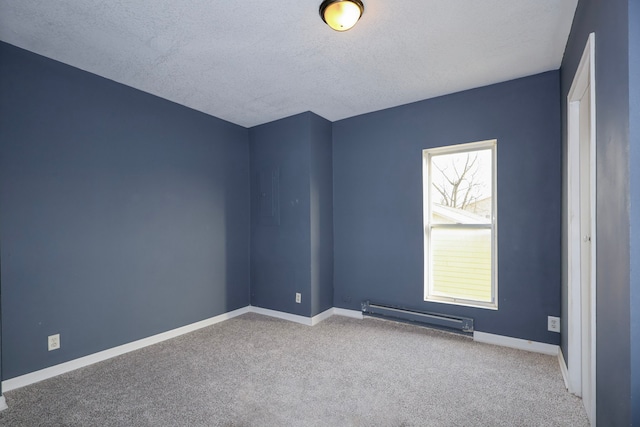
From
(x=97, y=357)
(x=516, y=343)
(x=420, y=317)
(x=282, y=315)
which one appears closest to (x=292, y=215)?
(x=282, y=315)

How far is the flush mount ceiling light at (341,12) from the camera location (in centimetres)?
188

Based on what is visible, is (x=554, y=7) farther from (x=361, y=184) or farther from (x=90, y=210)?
(x=90, y=210)

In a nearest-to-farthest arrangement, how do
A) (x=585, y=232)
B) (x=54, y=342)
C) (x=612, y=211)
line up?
1. (x=612, y=211)
2. (x=585, y=232)
3. (x=54, y=342)

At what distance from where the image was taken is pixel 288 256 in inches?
157

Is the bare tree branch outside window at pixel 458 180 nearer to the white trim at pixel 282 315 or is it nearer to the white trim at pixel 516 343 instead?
the white trim at pixel 516 343

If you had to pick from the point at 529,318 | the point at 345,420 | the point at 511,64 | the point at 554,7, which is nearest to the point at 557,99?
the point at 511,64

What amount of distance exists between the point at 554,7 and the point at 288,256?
10.7ft

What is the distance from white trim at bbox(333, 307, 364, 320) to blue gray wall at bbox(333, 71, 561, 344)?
2.8 inches

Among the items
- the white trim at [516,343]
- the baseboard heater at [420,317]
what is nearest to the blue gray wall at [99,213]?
the baseboard heater at [420,317]

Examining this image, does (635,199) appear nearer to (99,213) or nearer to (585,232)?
(585,232)

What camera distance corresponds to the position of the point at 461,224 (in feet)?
11.1

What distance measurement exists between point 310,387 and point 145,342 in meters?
1.80

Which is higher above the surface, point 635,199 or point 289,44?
point 289,44

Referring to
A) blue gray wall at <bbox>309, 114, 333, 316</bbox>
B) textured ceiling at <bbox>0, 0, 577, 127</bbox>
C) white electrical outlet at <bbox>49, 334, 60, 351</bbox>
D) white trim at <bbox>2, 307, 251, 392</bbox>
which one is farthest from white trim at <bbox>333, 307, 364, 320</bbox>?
white electrical outlet at <bbox>49, 334, 60, 351</bbox>
